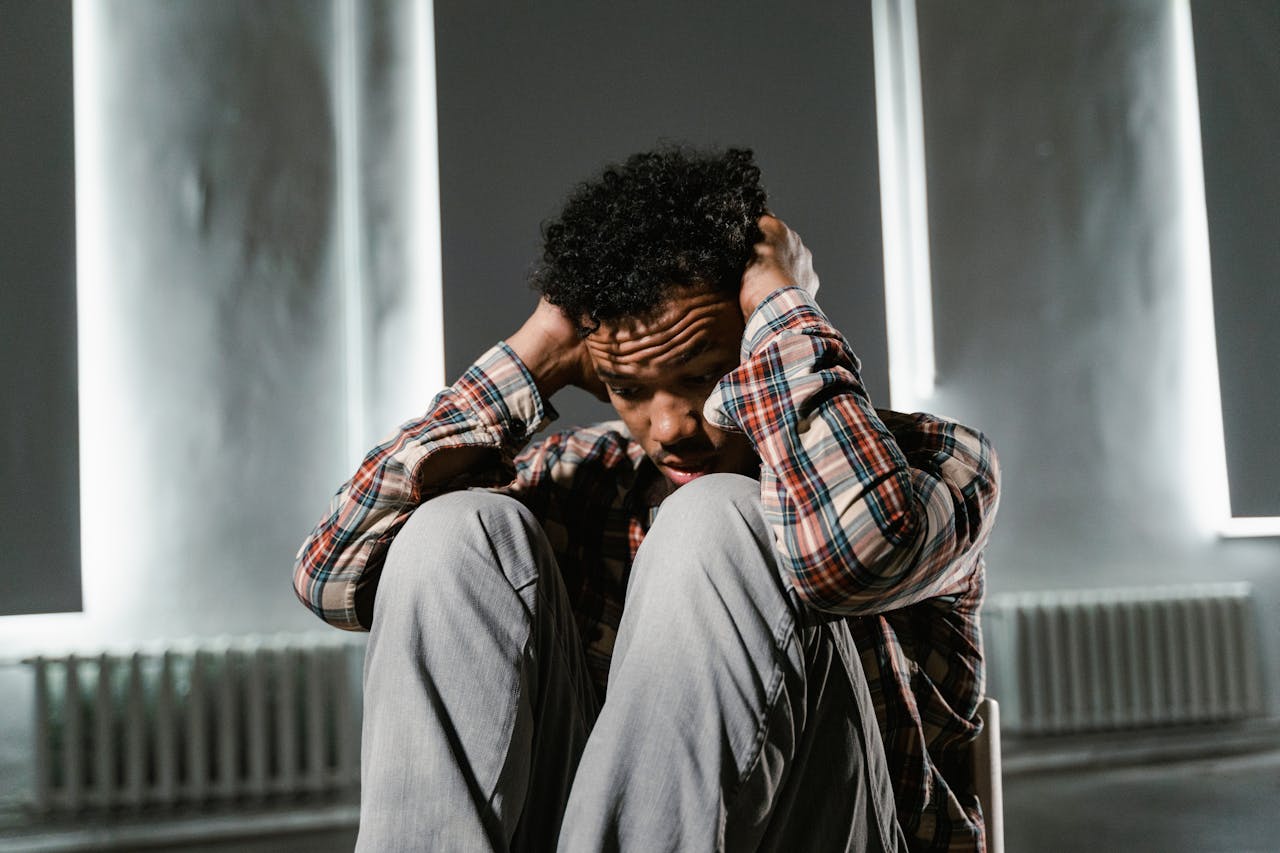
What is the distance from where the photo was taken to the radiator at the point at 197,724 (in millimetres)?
2482

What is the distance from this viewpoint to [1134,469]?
10.8ft

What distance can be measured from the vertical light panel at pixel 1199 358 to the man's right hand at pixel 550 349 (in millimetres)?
2853

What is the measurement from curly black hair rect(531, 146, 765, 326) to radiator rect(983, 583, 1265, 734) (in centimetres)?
230

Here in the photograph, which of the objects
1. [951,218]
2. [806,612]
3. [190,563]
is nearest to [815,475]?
[806,612]

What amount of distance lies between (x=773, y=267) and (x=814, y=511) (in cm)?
36

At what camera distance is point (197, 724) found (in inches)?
98.8

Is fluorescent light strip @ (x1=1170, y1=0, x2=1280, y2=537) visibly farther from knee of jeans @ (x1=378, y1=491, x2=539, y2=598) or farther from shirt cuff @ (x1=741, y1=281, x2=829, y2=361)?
knee of jeans @ (x1=378, y1=491, x2=539, y2=598)

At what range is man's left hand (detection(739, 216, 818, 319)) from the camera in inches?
39.4

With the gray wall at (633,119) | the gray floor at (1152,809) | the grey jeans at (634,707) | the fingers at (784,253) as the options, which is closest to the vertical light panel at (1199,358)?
the gray floor at (1152,809)

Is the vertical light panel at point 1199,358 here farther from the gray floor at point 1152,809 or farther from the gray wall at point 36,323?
the gray wall at point 36,323

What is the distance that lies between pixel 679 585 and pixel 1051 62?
317 centimetres

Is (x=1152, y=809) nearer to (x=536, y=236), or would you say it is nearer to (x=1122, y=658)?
(x=1122, y=658)

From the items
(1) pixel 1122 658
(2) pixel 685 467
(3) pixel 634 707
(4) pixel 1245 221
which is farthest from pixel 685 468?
(4) pixel 1245 221

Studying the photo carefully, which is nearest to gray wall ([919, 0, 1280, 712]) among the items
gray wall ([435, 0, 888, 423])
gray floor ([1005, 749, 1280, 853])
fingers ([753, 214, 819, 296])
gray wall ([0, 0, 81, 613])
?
gray wall ([435, 0, 888, 423])
